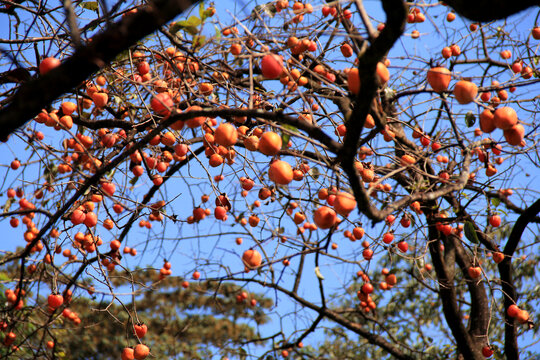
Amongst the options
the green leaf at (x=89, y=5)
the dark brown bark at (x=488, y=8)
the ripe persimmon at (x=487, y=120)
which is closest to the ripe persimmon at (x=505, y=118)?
the ripe persimmon at (x=487, y=120)

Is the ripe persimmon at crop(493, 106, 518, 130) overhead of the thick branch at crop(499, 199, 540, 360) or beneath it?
beneath

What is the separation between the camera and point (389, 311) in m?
5.65

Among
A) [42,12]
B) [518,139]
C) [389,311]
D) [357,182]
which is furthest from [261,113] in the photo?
[389,311]

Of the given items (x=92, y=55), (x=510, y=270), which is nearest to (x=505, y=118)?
(x=92, y=55)

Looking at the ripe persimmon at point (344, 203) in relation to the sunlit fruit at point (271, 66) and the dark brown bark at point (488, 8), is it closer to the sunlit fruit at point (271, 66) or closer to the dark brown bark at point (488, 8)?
the sunlit fruit at point (271, 66)

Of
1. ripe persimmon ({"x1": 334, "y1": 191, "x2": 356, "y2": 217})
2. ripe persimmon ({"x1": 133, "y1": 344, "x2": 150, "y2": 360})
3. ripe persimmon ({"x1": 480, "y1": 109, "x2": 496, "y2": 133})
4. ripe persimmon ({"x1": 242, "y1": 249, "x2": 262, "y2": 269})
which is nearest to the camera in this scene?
ripe persimmon ({"x1": 334, "y1": 191, "x2": 356, "y2": 217})

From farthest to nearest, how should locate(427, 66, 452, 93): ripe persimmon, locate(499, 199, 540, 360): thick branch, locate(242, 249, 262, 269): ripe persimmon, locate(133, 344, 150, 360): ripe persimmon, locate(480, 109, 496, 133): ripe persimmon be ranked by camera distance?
locate(499, 199, 540, 360): thick branch → locate(242, 249, 262, 269): ripe persimmon → locate(133, 344, 150, 360): ripe persimmon → locate(480, 109, 496, 133): ripe persimmon → locate(427, 66, 452, 93): ripe persimmon

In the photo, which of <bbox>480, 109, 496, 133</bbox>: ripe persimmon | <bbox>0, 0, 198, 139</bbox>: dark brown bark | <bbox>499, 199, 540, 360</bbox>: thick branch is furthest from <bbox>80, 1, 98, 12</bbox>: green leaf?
<bbox>499, 199, 540, 360</bbox>: thick branch

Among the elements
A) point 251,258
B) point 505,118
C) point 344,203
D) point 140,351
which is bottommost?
point 140,351

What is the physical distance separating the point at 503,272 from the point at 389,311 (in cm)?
233

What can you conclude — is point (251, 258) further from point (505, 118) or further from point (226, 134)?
point (505, 118)

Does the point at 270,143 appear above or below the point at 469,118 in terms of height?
below

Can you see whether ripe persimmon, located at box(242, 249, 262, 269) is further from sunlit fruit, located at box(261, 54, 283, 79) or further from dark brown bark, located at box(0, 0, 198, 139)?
dark brown bark, located at box(0, 0, 198, 139)

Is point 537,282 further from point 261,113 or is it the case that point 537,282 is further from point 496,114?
point 261,113
